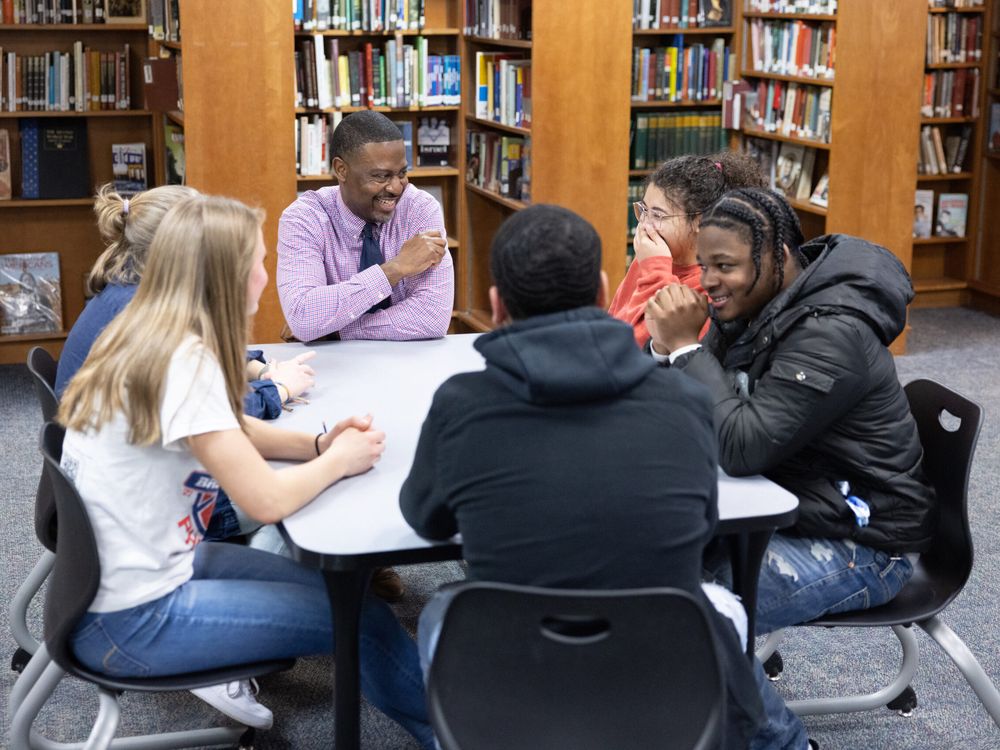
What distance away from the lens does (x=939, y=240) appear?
6.48 metres

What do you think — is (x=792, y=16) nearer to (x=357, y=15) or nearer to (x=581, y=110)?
(x=581, y=110)

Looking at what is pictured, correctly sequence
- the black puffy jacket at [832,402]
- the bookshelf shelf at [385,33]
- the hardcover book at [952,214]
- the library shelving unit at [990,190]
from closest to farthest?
1. the black puffy jacket at [832,402]
2. the bookshelf shelf at [385,33]
3. the library shelving unit at [990,190]
4. the hardcover book at [952,214]

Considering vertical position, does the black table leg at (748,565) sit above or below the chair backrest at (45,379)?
below

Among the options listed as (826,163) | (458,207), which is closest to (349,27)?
(458,207)

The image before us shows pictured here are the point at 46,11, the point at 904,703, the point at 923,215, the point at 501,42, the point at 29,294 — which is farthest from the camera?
the point at 923,215

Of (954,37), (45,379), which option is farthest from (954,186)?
(45,379)

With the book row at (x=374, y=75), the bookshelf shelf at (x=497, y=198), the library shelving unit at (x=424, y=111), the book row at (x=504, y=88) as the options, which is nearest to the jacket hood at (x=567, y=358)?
the bookshelf shelf at (x=497, y=198)

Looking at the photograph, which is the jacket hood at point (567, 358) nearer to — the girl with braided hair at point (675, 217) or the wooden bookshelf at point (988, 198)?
the girl with braided hair at point (675, 217)

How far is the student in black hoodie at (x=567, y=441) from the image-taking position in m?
1.51

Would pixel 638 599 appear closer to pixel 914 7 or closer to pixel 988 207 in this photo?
pixel 914 7

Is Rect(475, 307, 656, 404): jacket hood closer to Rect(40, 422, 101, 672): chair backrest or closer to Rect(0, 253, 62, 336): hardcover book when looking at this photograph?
Rect(40, 422, 101, 672): chair backrest

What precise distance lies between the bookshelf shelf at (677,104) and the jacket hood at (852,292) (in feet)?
12.4

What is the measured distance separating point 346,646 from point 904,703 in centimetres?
134

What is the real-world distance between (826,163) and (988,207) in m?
1.32
